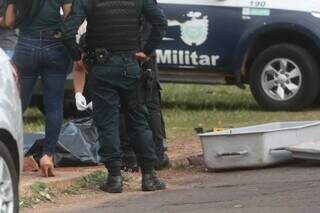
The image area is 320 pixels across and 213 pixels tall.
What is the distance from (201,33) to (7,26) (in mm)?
4396

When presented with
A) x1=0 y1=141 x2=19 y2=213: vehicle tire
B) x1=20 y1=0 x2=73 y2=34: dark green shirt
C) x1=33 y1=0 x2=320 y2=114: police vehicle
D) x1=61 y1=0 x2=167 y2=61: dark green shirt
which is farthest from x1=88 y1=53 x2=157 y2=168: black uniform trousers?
x1=33 y1=0 x2=320 y2=114: police vehicle

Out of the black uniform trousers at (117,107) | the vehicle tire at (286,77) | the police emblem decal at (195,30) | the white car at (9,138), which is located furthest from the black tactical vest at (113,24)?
the vehicle tire at (286,77)

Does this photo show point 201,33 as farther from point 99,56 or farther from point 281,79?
point 99,56

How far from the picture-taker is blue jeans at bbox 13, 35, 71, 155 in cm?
748

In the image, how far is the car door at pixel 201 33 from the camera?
1190cm

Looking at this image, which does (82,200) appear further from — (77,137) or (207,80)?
(207,80)

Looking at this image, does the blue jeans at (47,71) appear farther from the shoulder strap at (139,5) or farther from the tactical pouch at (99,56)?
the shoulder strap at (139,5)

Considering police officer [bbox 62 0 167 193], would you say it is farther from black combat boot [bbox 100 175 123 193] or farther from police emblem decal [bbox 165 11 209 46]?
police emblem decal [bbox 165 11 209 46]

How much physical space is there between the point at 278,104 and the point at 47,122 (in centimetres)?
486

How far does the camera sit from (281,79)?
11.9 metres

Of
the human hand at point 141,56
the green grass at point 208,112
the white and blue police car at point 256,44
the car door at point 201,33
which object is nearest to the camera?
the human hand at point 141,56

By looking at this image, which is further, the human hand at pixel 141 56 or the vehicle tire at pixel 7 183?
the human hand at pixel 141 56

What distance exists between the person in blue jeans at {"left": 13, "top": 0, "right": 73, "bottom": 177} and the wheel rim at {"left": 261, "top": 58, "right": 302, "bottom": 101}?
15.7ft

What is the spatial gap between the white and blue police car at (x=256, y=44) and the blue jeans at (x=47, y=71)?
4495 mm
